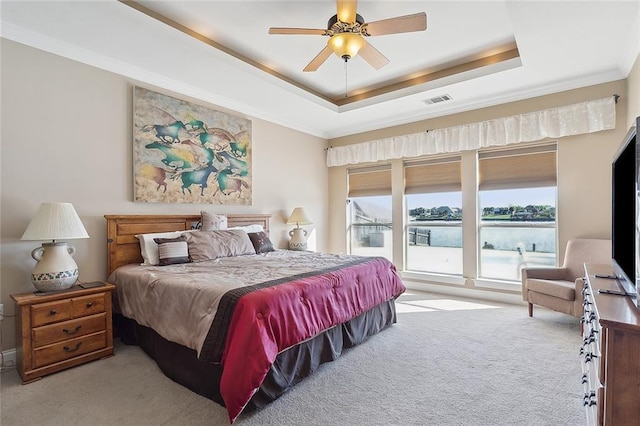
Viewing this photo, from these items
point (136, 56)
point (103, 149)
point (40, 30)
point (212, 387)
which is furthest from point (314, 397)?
point (40, 30)

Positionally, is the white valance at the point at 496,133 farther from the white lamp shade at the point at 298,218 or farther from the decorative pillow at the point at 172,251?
the decorative pillow at the point at 172,251

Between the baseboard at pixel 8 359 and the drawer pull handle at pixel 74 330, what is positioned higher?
the drawer pull handle at pixel 74 330

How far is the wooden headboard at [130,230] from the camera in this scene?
3178 mm

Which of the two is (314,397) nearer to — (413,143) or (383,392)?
(383,392)

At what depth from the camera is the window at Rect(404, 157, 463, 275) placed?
15.8 ft

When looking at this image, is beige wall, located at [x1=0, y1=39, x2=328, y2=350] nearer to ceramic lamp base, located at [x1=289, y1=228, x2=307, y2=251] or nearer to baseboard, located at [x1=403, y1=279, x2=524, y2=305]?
ceramic lamp base, located at [x1=289, y1=228, x2=307, y2=251]

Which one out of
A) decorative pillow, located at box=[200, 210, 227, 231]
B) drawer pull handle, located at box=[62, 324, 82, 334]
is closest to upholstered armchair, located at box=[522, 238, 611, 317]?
decorative pillow, located at box=[200, 210, 227, 231]

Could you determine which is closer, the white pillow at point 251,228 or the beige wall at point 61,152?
the beige wall at point 61,152

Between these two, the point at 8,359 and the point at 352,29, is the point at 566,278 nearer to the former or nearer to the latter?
the point at 352,29

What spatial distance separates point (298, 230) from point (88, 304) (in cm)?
303

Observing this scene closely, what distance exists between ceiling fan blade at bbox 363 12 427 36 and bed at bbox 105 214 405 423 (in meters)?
2.04

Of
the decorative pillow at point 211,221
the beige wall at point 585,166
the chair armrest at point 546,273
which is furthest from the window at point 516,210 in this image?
the decorative pillow at point 211,221

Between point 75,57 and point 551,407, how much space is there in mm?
4857

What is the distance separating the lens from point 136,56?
316 centimetres
